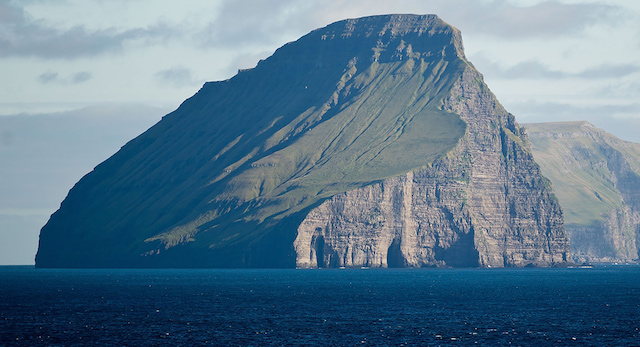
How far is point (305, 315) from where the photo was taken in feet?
429

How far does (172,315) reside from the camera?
12950cm

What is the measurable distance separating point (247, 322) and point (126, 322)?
1473cm

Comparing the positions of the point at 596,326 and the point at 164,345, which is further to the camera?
the point at 596,326

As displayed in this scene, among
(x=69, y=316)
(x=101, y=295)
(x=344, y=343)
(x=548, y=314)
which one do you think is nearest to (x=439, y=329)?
(x=344, y=343)

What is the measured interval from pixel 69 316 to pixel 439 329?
160ft

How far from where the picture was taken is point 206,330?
111 m

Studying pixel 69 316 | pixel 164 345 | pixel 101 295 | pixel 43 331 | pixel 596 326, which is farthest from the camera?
pixel 101 295

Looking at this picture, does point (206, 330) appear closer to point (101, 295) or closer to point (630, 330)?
point (630, 330)

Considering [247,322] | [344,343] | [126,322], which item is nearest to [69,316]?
[126,322]

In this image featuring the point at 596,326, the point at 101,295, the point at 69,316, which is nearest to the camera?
the point at 596,326

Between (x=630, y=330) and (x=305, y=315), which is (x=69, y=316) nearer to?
(x=305, y=315)

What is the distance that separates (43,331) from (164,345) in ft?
62.1

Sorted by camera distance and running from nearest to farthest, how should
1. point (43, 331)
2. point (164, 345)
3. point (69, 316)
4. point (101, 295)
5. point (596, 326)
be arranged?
point (164, 345)
point (43, 331)
point (596, 326)
point (69, 316)
point (101, 295)

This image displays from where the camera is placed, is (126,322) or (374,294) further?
(374,294)
